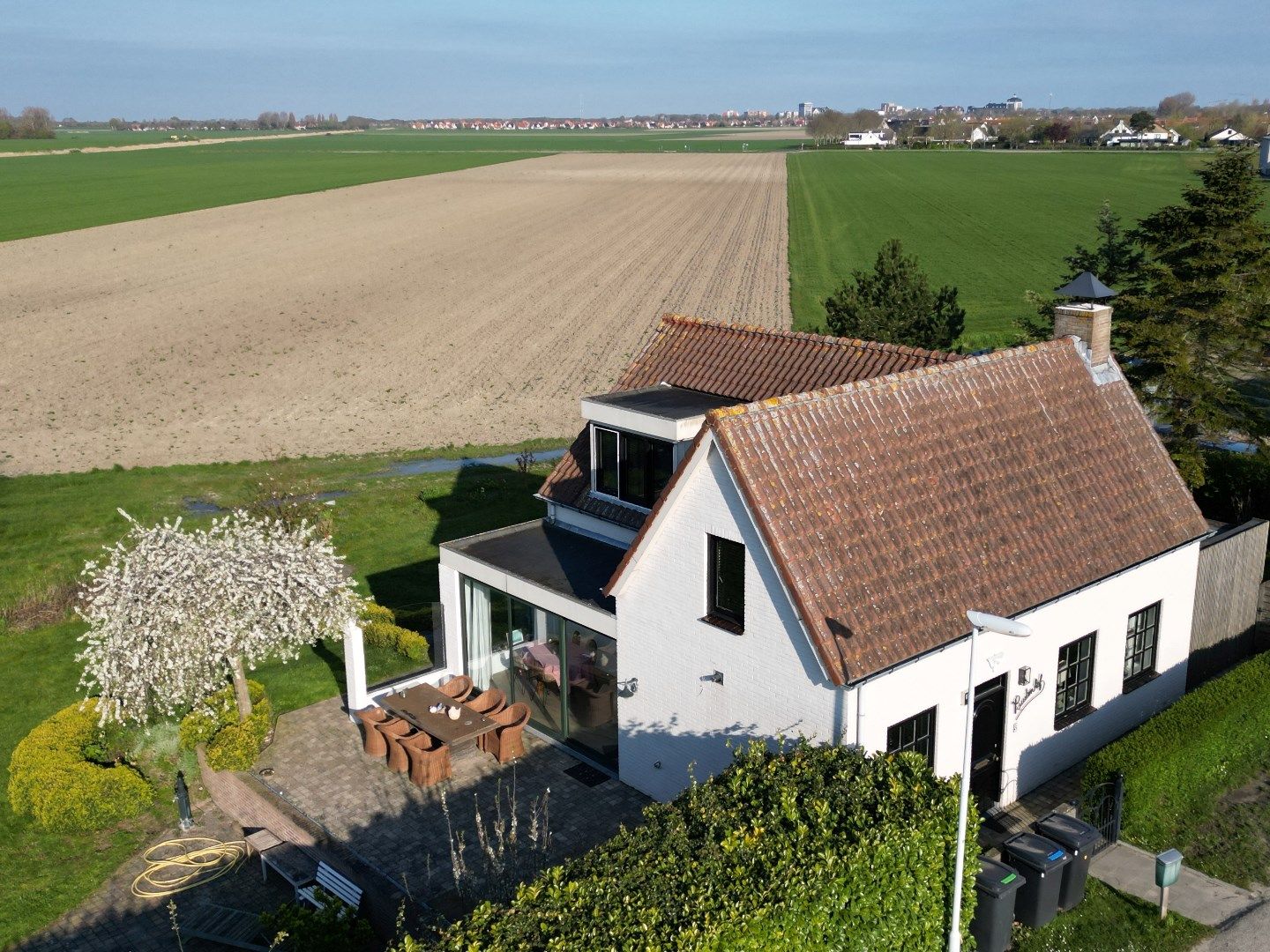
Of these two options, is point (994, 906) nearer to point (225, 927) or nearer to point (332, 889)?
point (332, 889)

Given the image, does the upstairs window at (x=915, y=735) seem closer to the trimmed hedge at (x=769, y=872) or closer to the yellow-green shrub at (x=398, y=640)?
the trimmed hedge at (x=769, y=872)

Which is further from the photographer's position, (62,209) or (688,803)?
(62,209)

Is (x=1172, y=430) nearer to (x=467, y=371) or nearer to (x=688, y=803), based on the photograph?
(x=688, y=803)

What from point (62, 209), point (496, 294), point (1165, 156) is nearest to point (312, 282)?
point (496, 294)

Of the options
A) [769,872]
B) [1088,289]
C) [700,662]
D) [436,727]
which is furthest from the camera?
[1088,289]

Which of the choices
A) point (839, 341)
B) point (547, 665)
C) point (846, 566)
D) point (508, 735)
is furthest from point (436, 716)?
point (839, 341)
